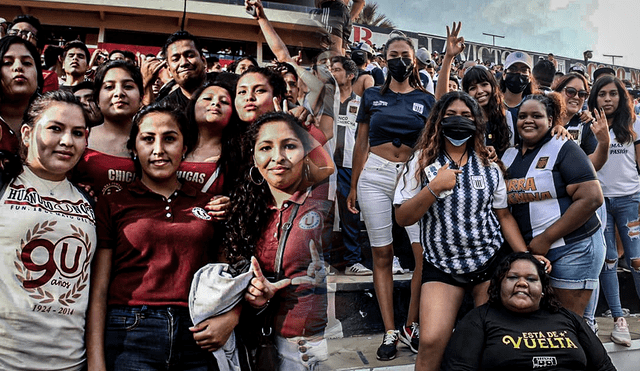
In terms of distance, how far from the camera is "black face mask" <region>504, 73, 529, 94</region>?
2943mm

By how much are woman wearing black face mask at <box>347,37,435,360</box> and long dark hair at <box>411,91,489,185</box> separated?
0.83ft

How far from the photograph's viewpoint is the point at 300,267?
109 cm

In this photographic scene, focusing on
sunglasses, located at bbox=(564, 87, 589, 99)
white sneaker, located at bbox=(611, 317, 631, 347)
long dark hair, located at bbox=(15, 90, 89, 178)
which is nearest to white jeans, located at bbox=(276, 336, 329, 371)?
long dark hair, located at bbox=(15, 90, 89, 178)

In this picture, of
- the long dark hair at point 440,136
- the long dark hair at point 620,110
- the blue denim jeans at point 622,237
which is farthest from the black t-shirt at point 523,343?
the long dark hair at point 620,110

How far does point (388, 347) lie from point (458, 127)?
108cm

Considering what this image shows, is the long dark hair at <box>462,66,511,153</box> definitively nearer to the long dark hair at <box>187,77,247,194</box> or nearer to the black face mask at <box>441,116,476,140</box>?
the black face mask at <box>441,116,476,140</box>

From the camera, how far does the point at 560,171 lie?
89.4 inches

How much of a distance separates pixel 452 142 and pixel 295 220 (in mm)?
1172

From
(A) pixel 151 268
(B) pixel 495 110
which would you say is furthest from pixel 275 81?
(B) pixel 495 110

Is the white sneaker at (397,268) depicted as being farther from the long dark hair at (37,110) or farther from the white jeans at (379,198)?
the long dark hair at (37,110)

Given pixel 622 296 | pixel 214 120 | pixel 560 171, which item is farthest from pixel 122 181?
pixel 622 296

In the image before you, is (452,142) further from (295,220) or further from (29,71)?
(29,71)

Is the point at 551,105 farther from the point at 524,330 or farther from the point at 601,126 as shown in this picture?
the point at 524,330

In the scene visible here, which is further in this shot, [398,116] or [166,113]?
[398,116]
